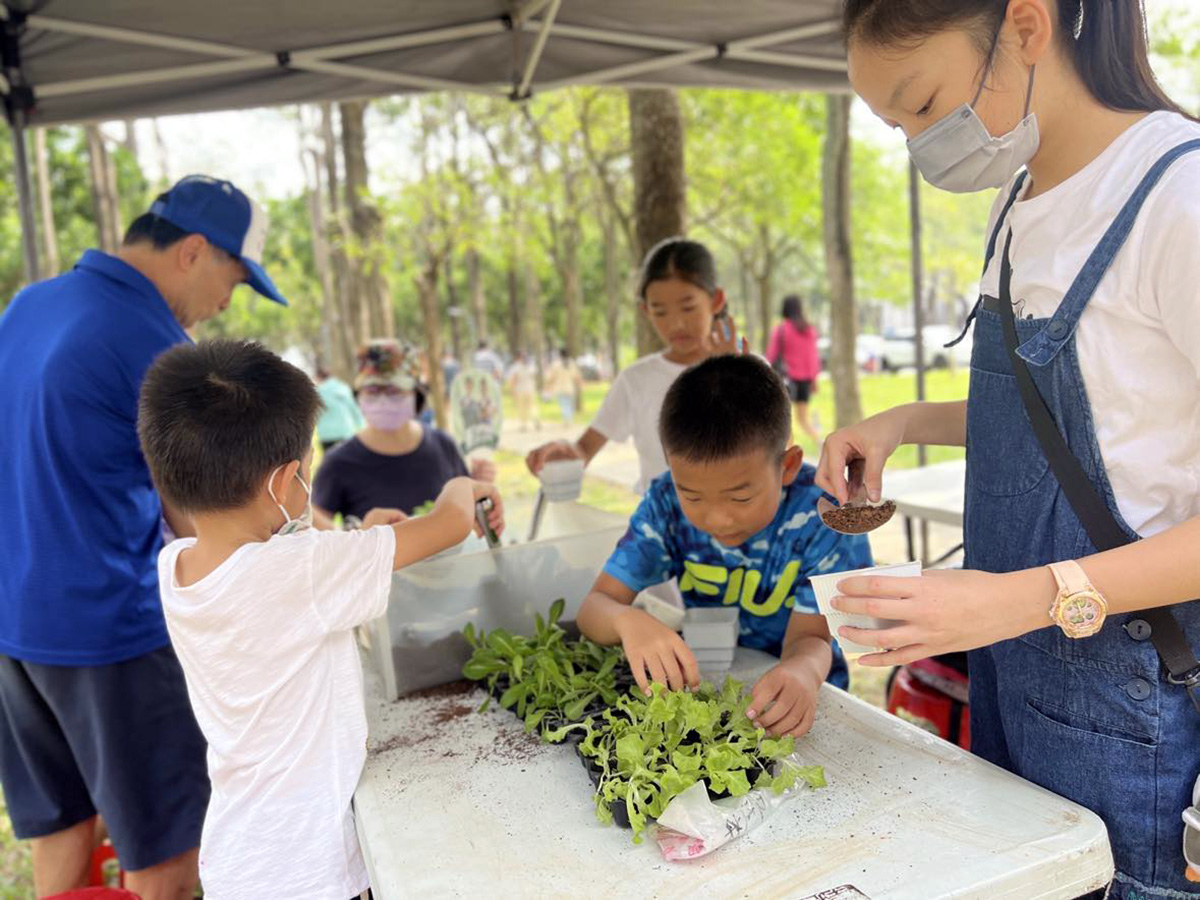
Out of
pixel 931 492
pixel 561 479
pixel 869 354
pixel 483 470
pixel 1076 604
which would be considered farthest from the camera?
Answer: pixel 869 354

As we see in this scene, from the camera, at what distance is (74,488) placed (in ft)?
7.18

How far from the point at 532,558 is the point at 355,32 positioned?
7.29 ft

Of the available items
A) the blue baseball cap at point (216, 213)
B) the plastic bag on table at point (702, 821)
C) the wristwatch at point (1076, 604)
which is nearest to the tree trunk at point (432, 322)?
the blue baseball cap at point (216, 213)

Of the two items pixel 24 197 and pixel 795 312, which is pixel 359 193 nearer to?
pixel 795 312

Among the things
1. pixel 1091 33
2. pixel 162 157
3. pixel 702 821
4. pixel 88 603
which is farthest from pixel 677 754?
pixel 162 157

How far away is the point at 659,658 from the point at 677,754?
306 mm

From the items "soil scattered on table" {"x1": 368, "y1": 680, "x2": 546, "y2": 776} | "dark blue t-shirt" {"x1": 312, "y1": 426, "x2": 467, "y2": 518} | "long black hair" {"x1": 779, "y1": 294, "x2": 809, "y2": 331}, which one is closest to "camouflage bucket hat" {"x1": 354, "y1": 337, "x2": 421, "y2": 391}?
"dark blue t-shirt" {"x1": 312, "y1": 426, "x2": 467, "y2": 518}

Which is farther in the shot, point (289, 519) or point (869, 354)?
point (869, 354)

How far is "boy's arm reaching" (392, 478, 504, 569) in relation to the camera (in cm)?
163

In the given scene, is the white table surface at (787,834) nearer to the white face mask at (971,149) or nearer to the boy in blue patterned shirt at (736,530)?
the boy in blue patterned shirt at (736,530)

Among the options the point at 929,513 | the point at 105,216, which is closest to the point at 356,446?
the point at 929,513

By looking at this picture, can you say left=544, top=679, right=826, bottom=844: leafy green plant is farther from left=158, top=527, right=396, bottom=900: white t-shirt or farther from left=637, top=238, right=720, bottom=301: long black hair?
left=637, top=238, right=720, bottom=301: long black hair

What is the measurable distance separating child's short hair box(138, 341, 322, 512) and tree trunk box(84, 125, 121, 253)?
10.5 m

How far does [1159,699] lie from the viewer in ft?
3.73
